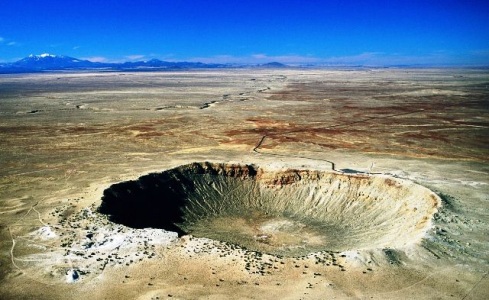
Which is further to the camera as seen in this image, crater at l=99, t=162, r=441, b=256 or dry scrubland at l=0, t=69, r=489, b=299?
crater at l=99, t=162, r=441, b=256

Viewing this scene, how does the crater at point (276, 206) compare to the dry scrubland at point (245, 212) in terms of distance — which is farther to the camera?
the crater at point (276, 206)

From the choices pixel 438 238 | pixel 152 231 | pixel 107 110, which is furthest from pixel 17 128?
pixel 438 238

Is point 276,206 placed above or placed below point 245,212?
above

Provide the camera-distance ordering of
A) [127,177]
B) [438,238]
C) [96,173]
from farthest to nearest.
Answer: [96,173], [127,177], [438,238]

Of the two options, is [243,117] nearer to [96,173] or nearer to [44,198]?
[96,173]
